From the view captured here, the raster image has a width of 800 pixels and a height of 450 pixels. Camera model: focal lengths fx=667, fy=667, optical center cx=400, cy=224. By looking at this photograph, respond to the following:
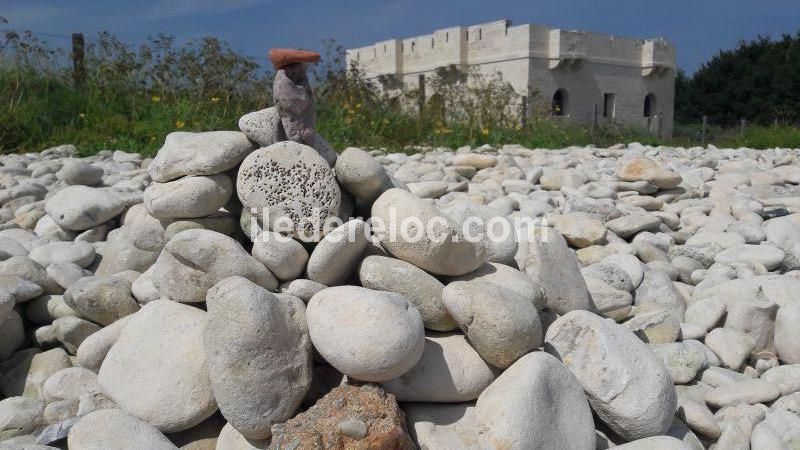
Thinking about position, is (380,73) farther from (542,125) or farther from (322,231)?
(322,231)

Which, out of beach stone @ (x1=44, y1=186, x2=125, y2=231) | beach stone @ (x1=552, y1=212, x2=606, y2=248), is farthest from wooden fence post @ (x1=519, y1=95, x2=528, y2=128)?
beach stone @ (x1=44, y1=186, x2=125, y2=231)

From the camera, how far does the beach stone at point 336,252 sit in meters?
2.37

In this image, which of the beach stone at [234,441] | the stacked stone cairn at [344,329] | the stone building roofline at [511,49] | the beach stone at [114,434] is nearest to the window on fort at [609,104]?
the stone building roofline at [511,49]

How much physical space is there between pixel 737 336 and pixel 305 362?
1981mm

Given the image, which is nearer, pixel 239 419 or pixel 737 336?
pixel 239 419

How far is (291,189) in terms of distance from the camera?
253cm

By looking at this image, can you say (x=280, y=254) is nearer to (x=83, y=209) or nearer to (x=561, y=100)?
(x=83, y=209)

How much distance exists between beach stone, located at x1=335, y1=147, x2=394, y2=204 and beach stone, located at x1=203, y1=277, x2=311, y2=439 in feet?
2.39

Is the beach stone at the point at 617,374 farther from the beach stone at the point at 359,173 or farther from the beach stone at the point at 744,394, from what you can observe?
the beach stone at the point at 359,173

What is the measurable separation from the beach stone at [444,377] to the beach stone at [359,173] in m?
0.72

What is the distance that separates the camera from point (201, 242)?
93.3 inches

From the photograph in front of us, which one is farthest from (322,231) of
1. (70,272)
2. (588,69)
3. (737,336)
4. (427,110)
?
(588,69)

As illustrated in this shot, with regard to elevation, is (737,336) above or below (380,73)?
below

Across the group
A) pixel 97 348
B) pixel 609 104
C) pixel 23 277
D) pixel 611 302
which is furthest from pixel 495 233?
pixel 609 104
